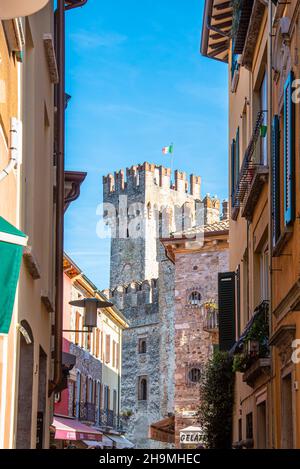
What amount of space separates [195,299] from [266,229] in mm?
33101

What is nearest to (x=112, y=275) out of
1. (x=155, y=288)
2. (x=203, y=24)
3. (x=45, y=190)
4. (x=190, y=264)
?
(x=155, y=288)

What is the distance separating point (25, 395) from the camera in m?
11.6

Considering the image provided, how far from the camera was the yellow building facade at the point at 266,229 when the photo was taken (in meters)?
10.1

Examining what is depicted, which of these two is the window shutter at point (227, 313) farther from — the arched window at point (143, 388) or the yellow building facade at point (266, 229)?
the arched window at point (143, 388)

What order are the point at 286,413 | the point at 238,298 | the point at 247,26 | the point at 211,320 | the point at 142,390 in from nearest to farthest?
1. the point at 286,413
2. the point at 247,26
3. the point at 238,298
4. the point at 211,320
5. the point at 142,390

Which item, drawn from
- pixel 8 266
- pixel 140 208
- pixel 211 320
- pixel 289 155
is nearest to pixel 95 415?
pixel 211 320

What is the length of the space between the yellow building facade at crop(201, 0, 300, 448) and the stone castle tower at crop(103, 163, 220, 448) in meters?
47.7

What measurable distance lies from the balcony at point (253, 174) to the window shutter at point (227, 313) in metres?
3.15

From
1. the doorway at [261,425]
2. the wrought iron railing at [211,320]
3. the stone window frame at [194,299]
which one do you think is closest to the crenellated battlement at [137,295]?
the stone window frame at [194,299]

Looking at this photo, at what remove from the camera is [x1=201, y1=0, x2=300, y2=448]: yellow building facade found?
10.1m

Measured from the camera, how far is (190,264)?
45406mm

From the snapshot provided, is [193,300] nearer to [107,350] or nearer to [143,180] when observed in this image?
[107,350]

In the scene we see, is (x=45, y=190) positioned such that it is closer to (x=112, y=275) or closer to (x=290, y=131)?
(x=290, y=131)
